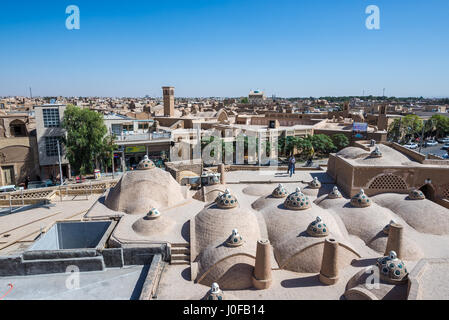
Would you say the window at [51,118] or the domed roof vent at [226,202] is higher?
the window at [51,118]

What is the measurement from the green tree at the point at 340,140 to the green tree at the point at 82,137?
32249mm

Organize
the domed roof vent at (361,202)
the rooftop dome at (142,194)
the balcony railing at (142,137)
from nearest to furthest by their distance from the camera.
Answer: the domed roof vent at (361,202) → the rooftop dome at (142,194) → the balcony railing at (142,137)

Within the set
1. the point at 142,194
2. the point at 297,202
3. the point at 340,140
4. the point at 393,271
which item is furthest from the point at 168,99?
the point at 393,271

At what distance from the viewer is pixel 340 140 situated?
4525 cm

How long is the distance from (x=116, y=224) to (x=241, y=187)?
9.30 m

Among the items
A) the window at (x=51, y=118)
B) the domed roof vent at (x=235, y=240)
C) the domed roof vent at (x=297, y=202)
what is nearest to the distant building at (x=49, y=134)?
the window at (x=51, y=118)

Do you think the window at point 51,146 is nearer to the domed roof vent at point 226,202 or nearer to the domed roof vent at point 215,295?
the domed roof vent at point 226,202

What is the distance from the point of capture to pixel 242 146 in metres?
40.0

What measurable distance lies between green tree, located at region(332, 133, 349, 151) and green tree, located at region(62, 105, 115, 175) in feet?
106

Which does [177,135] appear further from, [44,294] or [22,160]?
[44,294]

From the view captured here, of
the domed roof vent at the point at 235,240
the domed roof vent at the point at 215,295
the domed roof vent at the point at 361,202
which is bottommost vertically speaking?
the domed roof vent at the point at 215,295

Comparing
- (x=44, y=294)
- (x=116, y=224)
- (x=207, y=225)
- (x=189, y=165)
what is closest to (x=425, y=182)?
(x=207, y=225)

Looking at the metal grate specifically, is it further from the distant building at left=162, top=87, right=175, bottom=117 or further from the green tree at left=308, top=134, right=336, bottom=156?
the distant building at left=162, top=87, right=175, bottom=117

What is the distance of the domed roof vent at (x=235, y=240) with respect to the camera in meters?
12.5
